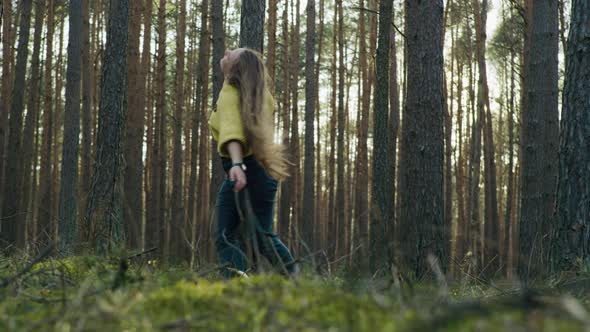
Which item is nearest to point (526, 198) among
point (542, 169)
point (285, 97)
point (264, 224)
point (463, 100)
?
point (542, 169)

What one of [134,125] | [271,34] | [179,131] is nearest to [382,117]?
[134,125]

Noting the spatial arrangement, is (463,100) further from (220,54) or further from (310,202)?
(220,54)

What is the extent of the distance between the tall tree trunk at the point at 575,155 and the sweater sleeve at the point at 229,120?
242cm

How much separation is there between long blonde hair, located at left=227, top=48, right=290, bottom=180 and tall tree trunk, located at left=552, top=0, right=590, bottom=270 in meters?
Answer: 2.14

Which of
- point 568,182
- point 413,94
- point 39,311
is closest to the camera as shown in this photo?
point 39,311

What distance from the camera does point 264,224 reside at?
3996 millimetres

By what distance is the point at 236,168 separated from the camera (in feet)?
11.3

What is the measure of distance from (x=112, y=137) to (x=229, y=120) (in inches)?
134

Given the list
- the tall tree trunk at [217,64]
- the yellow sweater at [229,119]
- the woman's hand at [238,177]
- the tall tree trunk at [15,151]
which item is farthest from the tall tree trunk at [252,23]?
the tall tree trunk at [15,151]

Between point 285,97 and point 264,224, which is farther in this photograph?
point 285,97

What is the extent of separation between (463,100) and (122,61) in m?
23.0

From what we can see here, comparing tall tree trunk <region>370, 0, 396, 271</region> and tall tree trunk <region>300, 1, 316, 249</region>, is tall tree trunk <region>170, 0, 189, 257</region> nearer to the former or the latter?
tall tree trunk <region>300, 1, 316, 249</region>

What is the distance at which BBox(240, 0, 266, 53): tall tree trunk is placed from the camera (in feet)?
24.1

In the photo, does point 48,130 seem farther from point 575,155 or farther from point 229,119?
point 575,155
